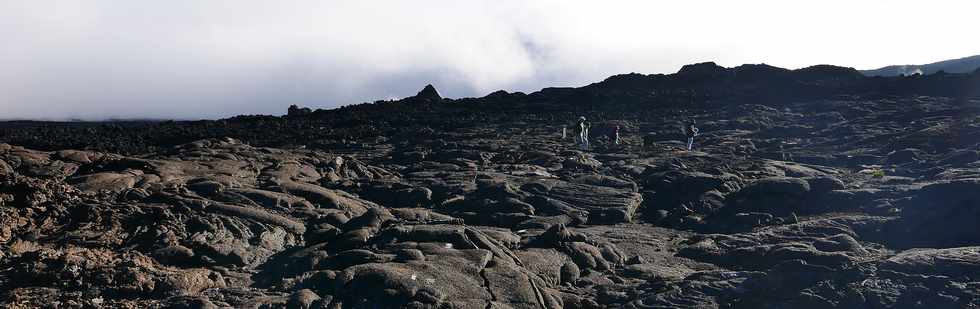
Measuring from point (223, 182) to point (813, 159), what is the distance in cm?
2517

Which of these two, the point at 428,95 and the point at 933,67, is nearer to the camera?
the point at 428,95

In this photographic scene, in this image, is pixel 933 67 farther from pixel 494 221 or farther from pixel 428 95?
pixel 494 221

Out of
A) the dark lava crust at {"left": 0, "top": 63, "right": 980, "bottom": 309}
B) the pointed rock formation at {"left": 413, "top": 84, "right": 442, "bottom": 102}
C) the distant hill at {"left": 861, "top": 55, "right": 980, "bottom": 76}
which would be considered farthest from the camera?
the distant hill at {"left": 861, "top": 55, "right": 980, "bottom": 76}

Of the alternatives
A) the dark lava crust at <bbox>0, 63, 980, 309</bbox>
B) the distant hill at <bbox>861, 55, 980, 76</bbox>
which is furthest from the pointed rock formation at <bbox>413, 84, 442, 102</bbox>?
the distant hill at <bbox>861, 55, 980, 76</bbox>

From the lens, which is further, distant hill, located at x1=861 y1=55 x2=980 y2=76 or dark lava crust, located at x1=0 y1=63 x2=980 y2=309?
distant hill, located at x1=861 y1=55 x2=980 y2=76

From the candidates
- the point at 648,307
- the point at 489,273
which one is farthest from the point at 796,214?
the point at 489,273

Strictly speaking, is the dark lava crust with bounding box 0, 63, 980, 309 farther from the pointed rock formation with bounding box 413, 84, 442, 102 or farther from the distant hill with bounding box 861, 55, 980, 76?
the distant hill with bounding box 861, 55, 980, 76

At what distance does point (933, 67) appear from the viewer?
8725 centimetres

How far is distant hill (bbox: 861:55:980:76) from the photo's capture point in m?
82.8

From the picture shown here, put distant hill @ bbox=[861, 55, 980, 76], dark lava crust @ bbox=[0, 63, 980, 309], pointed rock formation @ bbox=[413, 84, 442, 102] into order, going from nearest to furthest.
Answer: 1. dark lava crust @ bbox=[0, 63, 980, 309]
2. pointed rock formation @ bbox=[413, 84, 442, 102]
3. distant hill @ bbox=[861, 55, 980, 76]

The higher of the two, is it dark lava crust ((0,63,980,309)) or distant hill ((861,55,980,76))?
distant hill ((861,55,980,76))

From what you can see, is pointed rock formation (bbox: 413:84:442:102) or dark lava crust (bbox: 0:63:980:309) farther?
pointed rock formation (bbox: 413:84:442:102)

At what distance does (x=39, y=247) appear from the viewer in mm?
16453

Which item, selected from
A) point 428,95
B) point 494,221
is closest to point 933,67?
point 428,95
